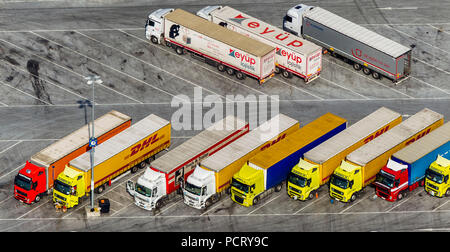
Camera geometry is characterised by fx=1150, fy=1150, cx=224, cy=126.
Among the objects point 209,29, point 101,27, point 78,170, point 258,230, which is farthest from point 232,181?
point 101,27

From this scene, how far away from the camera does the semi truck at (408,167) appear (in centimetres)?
10356

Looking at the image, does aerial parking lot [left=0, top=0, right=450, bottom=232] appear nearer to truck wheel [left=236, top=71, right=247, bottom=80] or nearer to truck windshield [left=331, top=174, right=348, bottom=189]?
truck wheel [left=236, top=71, right=247, bottom=80]

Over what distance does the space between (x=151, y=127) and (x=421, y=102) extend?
29.8 metres

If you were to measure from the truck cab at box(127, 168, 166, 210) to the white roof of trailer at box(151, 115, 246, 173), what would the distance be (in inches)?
31.8

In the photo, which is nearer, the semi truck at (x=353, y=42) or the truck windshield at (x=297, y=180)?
the truck windshield at (x=297, y=180)

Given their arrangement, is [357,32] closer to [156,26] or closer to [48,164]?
[156,26]

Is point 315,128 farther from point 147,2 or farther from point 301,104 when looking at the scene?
point 147,2

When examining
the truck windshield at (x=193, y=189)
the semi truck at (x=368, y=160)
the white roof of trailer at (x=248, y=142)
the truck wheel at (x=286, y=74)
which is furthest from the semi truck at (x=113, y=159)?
the truck wheel at (x=286, y=74)

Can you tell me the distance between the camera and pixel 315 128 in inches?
4296

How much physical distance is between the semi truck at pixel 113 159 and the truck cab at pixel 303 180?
13860 millimetres

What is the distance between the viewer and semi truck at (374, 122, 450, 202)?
104m

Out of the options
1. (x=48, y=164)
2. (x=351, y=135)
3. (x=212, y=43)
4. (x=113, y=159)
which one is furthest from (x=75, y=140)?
(x=351, y=135)

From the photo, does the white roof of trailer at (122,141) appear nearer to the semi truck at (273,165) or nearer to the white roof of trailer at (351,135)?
the semi truck at (273,165)

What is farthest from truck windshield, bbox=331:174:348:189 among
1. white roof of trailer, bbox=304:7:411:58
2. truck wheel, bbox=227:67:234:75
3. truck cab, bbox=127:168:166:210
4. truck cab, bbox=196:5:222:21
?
truck cab, bbox=196:5:222:21
